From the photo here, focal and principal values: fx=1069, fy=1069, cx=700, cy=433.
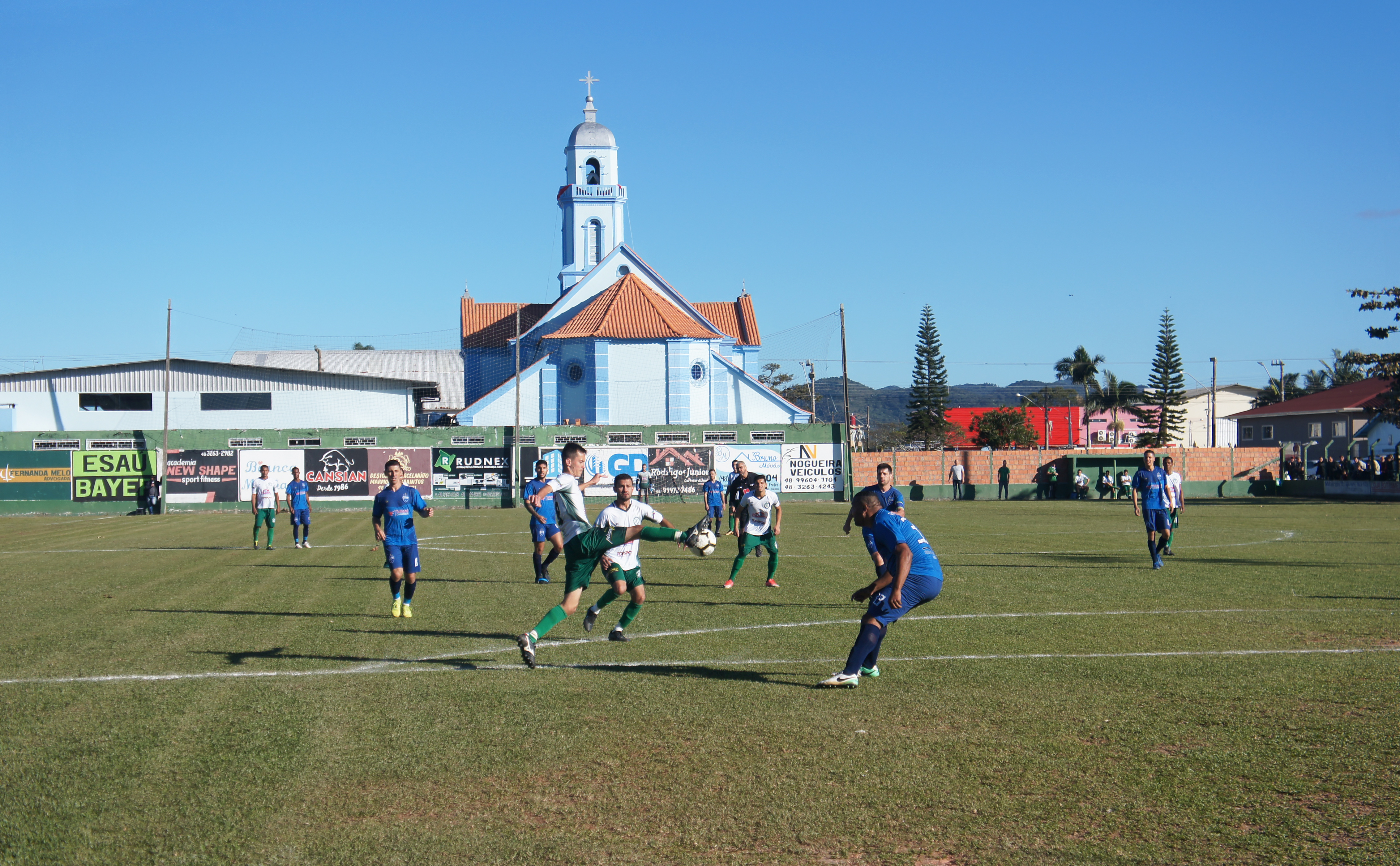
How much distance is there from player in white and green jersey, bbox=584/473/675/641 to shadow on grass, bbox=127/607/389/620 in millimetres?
3993

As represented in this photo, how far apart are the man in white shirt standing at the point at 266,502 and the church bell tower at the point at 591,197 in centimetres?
5168

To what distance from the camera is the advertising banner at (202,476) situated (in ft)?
150

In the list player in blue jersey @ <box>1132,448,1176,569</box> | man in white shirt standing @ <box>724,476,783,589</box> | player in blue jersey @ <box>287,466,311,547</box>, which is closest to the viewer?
man in white shirt standing @ <box>724,476,783,589</box>

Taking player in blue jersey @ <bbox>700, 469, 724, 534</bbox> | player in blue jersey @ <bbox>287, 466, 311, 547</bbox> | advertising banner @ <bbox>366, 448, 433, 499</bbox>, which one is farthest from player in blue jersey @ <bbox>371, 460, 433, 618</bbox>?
advertising banner @ <bbox>366, 448, 433, 499</bbox>

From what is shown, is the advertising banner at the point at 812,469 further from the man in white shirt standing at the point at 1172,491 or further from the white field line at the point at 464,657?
the white field line at the point at 464,657

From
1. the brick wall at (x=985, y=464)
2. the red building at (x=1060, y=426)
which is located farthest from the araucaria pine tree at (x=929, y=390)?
the brick wall at (x=985, y=464)

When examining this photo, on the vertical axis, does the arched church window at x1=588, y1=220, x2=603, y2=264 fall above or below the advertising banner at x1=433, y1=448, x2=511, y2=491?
above

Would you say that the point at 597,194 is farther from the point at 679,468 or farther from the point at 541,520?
the point at 541,520

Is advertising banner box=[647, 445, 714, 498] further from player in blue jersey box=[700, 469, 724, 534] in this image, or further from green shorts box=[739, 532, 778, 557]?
green shorts box=[739, 532, 778, 557]

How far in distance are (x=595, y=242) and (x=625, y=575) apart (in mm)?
68014

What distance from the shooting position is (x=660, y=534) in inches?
368

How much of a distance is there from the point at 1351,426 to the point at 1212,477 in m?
26.3

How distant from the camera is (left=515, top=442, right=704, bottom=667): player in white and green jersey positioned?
941 centimetres

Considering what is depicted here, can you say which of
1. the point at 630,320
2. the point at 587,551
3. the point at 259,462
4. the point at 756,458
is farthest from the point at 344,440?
the point at 587,551
